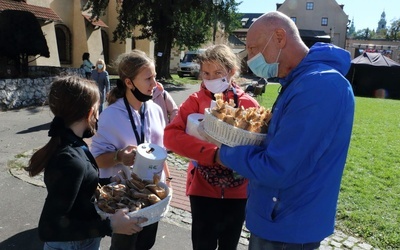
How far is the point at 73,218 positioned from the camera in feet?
6.31

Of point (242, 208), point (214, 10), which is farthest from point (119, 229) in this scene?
point (214, 10)

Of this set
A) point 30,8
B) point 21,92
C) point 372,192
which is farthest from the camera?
point 30,8

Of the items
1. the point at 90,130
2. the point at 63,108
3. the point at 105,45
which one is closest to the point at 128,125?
the point at 90,130

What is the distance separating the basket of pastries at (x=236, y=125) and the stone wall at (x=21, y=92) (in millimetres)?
10511

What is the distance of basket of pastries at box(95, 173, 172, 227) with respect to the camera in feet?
6.55

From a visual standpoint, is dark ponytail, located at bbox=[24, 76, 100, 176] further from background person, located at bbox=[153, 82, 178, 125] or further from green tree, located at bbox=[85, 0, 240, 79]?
green tree, located at bbox=[85, 0, 240, 79]

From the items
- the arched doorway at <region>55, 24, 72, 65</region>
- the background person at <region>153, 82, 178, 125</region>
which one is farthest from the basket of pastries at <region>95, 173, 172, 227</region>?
the arched doorway at <region>55, 24, 72, 65</region>

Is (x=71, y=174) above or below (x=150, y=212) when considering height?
above

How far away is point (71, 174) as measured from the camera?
→ 71.2 inches

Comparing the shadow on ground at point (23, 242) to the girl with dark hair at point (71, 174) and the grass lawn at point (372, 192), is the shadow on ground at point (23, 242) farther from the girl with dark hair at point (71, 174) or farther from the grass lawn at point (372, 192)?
the grass lawn at point (372, 192)

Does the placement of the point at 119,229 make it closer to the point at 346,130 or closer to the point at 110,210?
the point at 110,210

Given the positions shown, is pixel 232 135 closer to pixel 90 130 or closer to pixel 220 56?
pixel 90 130

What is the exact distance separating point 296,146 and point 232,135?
388 millimetres

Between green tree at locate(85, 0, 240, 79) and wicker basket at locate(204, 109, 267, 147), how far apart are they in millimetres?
21174
